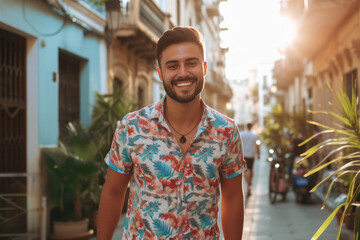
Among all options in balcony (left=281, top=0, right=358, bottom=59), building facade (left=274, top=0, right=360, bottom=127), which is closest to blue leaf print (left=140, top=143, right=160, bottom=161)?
building facade (left=274, top=0, right=360, bottom=127)

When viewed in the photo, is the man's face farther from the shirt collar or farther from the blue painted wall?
the blue painted wall

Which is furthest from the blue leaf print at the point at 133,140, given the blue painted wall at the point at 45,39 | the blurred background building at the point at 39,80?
the blue painted wall at the point at 45,39

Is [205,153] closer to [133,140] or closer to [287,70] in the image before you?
[133,140]

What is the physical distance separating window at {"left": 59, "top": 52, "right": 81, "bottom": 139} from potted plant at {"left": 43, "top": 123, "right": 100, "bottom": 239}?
1723mm

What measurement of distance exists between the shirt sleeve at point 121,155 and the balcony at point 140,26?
371 inches

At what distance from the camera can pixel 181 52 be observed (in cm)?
253

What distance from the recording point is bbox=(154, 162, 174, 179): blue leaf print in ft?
8.01

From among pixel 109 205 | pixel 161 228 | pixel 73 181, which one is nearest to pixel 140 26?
pixel 73 181

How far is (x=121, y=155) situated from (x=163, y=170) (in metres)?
0.24

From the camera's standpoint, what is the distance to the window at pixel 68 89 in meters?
9.77

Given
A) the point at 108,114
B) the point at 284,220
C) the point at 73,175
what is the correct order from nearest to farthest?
the point at 73,175, the point at 284,220, the point at 108,114

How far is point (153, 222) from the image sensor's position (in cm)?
242

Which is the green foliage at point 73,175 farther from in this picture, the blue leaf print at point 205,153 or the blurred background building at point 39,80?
the blue leaf print at point 205,153

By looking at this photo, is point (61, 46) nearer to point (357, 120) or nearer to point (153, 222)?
point (357, 120)
